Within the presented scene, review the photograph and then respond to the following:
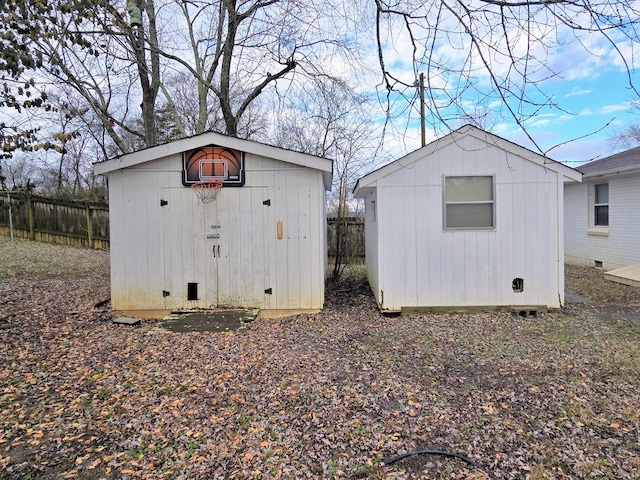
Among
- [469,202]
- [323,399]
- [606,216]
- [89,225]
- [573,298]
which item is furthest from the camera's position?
[89,225]

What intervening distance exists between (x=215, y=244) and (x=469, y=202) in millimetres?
3998

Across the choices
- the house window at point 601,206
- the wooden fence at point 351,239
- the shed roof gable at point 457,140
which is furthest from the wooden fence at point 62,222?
the house window at point 601,206

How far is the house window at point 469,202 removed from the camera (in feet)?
20.9

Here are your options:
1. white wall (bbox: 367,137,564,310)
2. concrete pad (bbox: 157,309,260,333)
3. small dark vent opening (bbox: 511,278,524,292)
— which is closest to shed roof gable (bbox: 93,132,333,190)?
white wall (bbox: 367,137,564,310)

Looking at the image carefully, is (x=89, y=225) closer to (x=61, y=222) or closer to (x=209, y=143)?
(x=61, y=222)

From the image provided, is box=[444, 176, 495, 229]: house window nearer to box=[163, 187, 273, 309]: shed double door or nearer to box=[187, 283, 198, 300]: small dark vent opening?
box=[163, 187, 273, 309]: shed double door

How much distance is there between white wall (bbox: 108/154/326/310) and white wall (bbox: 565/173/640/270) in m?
7.49

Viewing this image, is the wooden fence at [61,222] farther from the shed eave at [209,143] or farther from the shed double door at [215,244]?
the shed double door at [215,244]

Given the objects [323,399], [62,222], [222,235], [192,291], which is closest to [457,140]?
[222,235]

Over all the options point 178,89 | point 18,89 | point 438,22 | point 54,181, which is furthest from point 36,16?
point 54,181

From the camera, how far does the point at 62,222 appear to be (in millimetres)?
14234

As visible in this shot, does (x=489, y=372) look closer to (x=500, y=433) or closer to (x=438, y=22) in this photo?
(x=500, y=433)

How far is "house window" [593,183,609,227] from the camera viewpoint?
33.7ft

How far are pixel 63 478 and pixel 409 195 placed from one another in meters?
5.33
